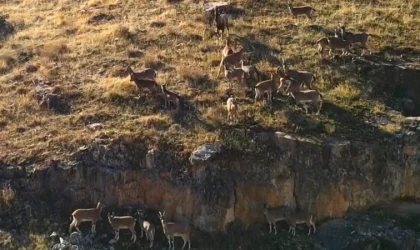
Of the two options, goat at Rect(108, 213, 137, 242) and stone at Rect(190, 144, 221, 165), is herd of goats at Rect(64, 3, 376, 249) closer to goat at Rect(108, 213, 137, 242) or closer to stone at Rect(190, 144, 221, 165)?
goat at Rect(108, 213, 137, 242)

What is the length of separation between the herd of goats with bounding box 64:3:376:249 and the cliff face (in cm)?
55

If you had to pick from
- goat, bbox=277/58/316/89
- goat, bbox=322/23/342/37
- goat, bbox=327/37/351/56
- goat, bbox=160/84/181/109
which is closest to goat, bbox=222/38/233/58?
goat, bbox=277/58/316/89

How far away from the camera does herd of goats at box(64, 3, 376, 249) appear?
59.7 ft

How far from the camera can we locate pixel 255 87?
2175 centimetres

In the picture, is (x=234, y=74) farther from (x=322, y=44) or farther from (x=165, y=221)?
(x=165, y=221)

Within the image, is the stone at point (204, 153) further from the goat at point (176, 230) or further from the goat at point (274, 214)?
the goat at point (274, 214)

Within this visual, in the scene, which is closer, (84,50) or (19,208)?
(19,208)

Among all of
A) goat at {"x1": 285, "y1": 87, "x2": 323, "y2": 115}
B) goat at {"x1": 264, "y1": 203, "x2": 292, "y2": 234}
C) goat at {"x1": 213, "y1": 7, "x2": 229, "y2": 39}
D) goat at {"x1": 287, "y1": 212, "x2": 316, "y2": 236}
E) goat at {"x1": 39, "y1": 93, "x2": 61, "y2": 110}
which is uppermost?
goat at {"x1": 213, "y1": 7, "x2": 229, "y2": 39}

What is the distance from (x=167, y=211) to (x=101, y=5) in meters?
15.1

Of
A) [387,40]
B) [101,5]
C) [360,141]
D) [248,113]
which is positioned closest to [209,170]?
[248,113]

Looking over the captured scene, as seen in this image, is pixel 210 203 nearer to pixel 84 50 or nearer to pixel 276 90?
pixel 276 90

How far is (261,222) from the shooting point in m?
18.8

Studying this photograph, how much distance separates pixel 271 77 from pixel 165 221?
20.9 feet

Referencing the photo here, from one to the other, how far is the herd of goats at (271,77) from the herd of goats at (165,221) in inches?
128
